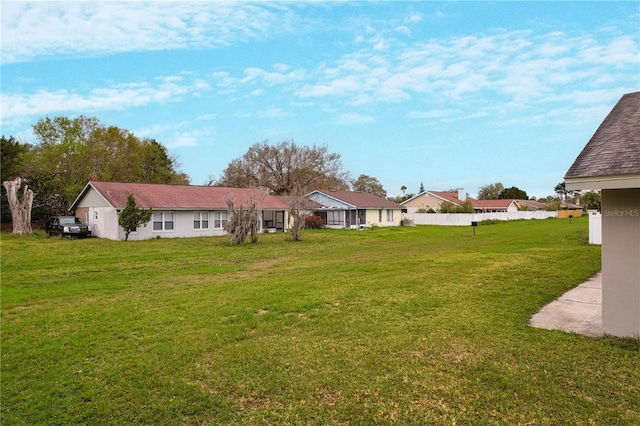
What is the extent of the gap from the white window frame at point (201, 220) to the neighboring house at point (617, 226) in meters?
26.5

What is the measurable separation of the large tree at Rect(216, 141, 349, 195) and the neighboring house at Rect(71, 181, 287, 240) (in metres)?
19.3

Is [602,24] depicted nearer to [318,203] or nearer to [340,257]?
[340,257]

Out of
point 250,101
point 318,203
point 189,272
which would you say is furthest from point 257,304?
point 318,203

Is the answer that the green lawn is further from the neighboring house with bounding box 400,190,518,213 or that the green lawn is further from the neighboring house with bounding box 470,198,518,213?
the neighboring house with bounding box 470,198,518,213

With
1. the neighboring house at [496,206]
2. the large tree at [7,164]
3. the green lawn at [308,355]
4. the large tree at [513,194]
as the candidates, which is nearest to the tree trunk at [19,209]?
the large tree at [7,164]

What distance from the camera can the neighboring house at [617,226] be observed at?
17.0 feet

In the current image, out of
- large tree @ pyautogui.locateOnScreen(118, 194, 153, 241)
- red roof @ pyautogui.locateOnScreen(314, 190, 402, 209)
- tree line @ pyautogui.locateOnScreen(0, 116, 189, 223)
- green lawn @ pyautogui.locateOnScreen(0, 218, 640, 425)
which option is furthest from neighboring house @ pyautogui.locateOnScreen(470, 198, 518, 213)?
green lawn @ pyautogui.locateOnScreen(0, 218, 640, 425)

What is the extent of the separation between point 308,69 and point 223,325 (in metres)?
16.1

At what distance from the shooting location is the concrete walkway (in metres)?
6.04

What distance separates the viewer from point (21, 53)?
10359mm

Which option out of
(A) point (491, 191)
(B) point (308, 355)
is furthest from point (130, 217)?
(A) point (491, 191)

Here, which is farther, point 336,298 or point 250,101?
point 250,101

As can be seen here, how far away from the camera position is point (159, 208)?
26609mm

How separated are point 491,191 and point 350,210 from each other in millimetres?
68508
